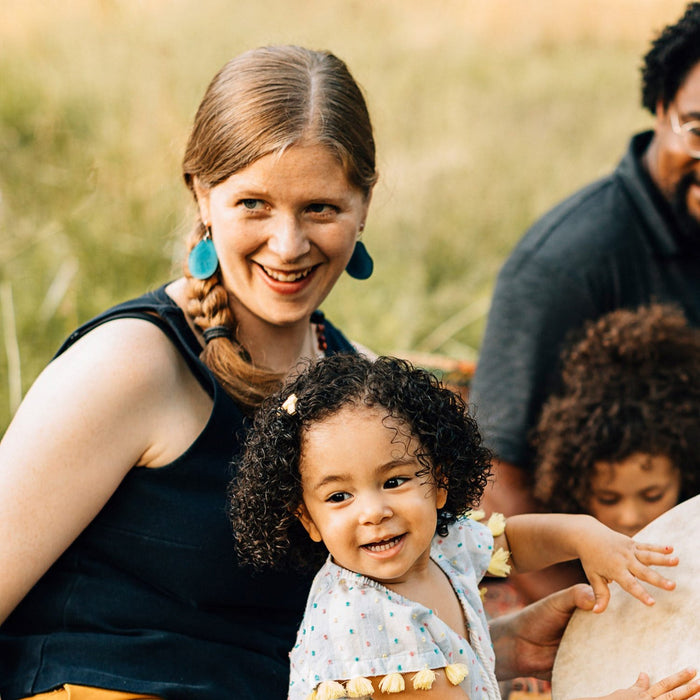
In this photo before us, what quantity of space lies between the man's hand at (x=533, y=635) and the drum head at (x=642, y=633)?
0.06 meters

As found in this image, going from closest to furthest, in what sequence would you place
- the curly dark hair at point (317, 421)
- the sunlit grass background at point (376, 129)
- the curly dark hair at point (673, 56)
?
the curly dark hair at point (317, 421) → the curly dark hair at point (673, 56) → the sunlit grass background at point (376, 129)

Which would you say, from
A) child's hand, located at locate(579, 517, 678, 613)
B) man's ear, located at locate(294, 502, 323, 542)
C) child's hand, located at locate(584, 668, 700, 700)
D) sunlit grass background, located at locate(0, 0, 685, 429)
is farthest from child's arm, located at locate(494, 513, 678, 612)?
sunlit grass background, located at locate(0, 0, 685, 429)

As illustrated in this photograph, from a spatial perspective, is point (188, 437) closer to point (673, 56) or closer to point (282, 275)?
point (282, 275)

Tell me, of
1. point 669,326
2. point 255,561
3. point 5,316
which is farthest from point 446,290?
point 255,561

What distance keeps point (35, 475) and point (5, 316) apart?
114 inches

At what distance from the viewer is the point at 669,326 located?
297 cm

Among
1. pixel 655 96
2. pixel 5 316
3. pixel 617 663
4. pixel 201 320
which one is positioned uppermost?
pixel 5 316

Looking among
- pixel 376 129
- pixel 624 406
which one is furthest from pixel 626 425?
pixel 376 129

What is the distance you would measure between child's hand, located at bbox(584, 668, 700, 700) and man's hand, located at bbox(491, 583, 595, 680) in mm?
336

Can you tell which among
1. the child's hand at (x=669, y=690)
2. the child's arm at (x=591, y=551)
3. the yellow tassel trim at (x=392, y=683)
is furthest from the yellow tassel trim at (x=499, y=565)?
the yellow tassel trim at (x=392, y=683)

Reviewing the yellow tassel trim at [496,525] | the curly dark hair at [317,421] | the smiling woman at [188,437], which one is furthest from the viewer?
the yellow tassel trim at [496,525]

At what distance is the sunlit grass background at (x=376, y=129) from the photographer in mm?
5047

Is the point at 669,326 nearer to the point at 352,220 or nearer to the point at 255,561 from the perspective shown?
the point at 352,220

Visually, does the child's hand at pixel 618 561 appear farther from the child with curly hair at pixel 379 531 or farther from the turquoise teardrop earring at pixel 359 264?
the turquoise teardrop earring at pixel 359 264
